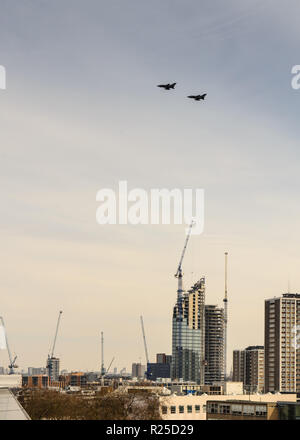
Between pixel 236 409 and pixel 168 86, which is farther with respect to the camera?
pixel 236 409

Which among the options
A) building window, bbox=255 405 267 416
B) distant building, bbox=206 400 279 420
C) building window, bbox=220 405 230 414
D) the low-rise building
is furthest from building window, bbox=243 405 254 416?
the low-rise building

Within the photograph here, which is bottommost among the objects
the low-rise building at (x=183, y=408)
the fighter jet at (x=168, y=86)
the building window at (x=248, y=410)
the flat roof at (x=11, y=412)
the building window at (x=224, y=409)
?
the low-rise building at (x=183, y=408)

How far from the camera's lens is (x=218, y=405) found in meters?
116

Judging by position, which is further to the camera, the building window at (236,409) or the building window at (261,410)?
the building window at (236,409)

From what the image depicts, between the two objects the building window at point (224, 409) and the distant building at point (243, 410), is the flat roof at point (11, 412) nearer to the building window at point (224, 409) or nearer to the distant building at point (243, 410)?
the distant building at point (243, 410)

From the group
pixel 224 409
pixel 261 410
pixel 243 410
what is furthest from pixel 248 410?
pixel 224 409

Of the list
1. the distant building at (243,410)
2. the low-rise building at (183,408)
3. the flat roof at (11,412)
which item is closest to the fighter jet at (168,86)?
the flat roof at (11,412)

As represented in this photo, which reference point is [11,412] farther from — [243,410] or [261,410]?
[243,410]
